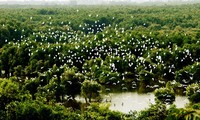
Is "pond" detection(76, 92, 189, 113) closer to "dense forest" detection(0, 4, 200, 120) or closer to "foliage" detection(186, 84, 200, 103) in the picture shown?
"dense forest" detection(0, 4, 200, 120)

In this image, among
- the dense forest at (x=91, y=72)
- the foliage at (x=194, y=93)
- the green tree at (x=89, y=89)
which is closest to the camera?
the dense forest at (x=91, y=72)

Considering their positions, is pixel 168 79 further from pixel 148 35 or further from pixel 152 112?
pixel 152 112

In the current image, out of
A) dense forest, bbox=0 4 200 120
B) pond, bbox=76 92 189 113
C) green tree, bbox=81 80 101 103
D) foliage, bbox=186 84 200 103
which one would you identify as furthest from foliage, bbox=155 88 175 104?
green tree, bbox=81 80 101 103

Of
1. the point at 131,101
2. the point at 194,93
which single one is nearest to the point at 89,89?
the point at 131,101

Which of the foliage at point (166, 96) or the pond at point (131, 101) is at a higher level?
the foliage at point (166, 96)

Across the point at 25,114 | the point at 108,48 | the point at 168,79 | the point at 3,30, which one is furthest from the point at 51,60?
the point at 25,114

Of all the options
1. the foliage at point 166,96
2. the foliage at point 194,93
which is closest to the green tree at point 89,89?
the foliage at point 166,96

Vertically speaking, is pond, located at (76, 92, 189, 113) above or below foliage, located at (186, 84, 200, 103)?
below

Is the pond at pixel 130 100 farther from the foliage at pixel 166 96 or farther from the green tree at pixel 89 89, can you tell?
the green tree at pixel 89 89

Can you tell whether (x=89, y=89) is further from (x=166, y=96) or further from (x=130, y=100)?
(x=166, y=96)
